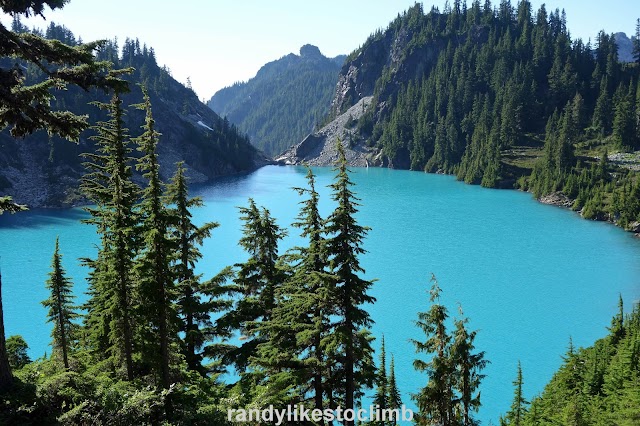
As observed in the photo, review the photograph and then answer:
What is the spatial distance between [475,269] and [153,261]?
2093 inches

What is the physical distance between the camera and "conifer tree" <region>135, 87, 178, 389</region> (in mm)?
15938

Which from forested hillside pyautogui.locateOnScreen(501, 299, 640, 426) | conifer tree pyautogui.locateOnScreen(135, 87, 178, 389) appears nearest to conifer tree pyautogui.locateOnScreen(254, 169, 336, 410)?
conifer tree pyautogui.locateOnScreen(135, 87, 178, 389)

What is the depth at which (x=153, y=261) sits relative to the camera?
648 inches

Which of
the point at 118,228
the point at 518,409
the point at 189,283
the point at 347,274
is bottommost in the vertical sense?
the point at 518,409

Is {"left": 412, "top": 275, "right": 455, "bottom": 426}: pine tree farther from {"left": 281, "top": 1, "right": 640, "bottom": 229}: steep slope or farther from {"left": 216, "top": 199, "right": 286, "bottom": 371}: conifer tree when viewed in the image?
{"left": 281, "top": 1, "right": 640, "bottom": 229}: steep slope

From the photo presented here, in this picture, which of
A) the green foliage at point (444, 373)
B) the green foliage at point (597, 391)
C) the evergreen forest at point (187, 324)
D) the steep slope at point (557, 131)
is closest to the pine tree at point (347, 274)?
the evergreen forest at point (187, 324)

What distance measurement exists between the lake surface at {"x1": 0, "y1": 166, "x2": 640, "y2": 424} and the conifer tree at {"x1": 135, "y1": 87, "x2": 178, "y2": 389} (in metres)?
21.9

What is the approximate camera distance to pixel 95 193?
17.5m

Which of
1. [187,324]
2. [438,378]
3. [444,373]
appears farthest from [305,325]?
[187,324]

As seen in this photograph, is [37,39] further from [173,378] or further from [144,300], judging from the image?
[173,378]

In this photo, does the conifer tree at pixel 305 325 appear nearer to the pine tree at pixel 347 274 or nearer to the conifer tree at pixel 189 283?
the pine tree at pixel 347 274

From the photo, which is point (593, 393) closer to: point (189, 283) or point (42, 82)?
point (189, 283)

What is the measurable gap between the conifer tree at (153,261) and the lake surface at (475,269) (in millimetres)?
21946

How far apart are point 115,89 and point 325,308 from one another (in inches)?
419
